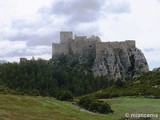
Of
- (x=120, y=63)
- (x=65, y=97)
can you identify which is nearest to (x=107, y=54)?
(x=120, y=63)

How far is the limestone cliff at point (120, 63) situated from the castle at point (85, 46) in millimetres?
2432

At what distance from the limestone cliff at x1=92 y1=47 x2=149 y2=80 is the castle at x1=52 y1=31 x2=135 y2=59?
243 centimetres

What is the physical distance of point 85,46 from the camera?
191 metres

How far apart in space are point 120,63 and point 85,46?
19.4 m

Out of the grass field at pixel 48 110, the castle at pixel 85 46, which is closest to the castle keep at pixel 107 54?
the castle at pixel 85 46

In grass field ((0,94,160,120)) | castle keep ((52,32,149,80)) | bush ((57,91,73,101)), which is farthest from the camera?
castle keep ((52,32,149,80))

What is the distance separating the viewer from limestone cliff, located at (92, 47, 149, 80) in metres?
181

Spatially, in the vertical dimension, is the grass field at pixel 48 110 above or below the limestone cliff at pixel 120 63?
below

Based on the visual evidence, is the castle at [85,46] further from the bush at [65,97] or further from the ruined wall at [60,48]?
the bush at [65,97]

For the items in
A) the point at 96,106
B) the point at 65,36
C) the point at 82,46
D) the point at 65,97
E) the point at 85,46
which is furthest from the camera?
the point at 65,36

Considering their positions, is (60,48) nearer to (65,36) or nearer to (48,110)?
(65,36)

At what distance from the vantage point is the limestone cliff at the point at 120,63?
593ft

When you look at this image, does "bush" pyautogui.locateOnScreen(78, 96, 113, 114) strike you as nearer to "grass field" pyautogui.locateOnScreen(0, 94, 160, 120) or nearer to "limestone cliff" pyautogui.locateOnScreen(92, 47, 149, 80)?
"grass field" pyautogui.locateOnScreen(0, 94, 160, 120)

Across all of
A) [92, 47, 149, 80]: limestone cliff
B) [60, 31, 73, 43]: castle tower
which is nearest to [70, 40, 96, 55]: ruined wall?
[60, 31, 73, 43]: castle tower
